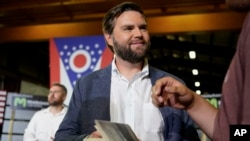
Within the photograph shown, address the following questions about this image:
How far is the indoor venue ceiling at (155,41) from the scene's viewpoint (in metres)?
6.82

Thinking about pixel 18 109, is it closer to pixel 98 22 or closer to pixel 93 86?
pixel 98 22

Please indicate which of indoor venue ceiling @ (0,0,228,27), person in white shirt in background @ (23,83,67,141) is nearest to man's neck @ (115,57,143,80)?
person in white shirt in background @ (23,83,67,141)

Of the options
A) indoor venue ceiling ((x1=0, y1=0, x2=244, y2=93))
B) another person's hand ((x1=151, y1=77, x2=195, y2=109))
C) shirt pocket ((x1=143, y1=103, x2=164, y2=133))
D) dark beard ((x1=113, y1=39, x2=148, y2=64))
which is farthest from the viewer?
indoor venue ceiling ((x1=0, y1=0, x2=244, y2=93))

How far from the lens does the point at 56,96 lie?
217 inches

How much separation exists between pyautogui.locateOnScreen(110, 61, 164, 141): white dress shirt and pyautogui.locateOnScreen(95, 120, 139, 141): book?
0.49 m

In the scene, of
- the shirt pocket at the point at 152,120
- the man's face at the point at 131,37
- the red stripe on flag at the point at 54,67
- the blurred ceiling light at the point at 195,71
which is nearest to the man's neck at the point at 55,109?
the red stripe on flag at the point at 54,67

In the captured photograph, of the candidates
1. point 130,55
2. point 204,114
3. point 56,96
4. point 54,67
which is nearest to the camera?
point 204,114

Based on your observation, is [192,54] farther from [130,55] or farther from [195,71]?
[130,55]

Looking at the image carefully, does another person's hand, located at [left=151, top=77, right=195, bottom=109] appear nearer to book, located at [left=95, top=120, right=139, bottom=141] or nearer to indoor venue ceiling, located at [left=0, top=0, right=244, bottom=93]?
book, located at [left=95, top=120, right=139, bottom=141]

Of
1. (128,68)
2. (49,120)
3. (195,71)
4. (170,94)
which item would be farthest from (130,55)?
(195,71)

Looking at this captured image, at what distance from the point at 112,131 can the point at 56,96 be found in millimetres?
4541

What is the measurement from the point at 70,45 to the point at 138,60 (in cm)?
502

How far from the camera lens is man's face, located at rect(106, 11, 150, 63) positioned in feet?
5.99

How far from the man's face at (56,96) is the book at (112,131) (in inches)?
176
